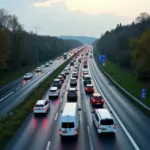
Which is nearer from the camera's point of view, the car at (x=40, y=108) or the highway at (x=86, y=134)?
the highway at (x=86, y=134)

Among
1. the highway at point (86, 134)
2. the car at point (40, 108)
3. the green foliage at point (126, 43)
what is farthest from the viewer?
the green foliage at point (126, 43)

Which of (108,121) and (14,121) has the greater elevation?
(108,121)

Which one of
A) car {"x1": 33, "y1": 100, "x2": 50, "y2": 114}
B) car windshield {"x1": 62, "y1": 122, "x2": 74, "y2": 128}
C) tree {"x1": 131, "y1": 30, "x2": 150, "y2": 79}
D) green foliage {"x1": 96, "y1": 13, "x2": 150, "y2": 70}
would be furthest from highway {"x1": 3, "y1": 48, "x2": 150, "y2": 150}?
green foliage {"x1": 96, "y1": 13, "x2": 150, "y2": 70}

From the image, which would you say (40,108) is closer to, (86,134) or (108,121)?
(86,134)

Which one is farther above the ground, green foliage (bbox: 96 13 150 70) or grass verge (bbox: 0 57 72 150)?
green foliage (bbox: 96 13 150 70)

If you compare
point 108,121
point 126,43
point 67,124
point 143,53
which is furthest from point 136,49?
point 126,43

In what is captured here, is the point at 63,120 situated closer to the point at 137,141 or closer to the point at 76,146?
the point at 76,146

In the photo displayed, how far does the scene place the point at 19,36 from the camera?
308ft

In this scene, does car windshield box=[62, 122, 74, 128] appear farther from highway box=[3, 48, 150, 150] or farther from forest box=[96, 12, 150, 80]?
forest box=[96, 12, 150, 80]

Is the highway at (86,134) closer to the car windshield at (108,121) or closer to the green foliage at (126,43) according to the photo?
the car windshield at (108,121)

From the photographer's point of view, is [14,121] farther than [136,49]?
No

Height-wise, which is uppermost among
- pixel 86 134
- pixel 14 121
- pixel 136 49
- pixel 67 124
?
pixel 136 49

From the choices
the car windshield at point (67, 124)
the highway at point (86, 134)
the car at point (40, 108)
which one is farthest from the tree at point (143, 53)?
the car windshield at point (67, 124)

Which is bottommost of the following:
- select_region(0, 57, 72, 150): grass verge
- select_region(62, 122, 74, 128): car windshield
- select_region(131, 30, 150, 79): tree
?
select_region(0, 57, 72, 150): grass verge
